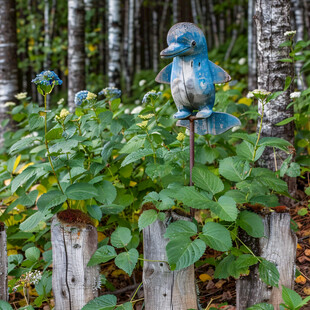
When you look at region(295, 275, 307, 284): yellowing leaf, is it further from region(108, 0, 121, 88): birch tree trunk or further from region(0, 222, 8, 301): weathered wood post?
region(108, 0, 121, 88): birch tree trunk

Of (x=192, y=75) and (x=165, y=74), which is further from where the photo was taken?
(x=165, y=74)

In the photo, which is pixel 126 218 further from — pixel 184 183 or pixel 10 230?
pixel 10 230

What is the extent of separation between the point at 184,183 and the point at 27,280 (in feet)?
3.46

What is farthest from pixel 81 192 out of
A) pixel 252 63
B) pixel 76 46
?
pixel 252 63

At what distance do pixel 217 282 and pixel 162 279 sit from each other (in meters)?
0.67

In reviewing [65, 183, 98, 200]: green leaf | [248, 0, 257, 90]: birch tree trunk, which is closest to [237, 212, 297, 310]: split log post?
[65, 183, 98, 200]: green leaf

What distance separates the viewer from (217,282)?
252cm

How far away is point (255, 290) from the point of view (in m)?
1.99

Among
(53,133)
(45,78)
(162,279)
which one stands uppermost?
(45,78)

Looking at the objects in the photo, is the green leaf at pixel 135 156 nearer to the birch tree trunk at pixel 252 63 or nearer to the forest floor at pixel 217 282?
the forest floor at pixel 217 282

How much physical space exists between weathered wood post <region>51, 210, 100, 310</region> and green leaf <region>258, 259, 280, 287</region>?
87 cm

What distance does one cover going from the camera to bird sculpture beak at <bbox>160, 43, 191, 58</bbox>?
6.08 feet

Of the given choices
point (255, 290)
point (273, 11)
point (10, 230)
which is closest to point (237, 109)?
point (273, 11)

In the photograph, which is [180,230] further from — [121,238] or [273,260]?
[273,260]
